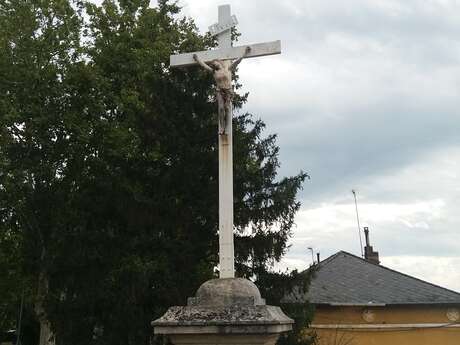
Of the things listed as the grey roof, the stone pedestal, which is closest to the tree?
the stone pedestal

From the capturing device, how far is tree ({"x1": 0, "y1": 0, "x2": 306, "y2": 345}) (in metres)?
10.9

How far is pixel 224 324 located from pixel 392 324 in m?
15.0

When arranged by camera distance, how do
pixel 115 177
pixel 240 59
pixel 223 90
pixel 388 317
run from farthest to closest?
pixel 388 317 < pixel 115 177 < pixel 240 59 < pixel 223 90

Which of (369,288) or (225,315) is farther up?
(369,288)

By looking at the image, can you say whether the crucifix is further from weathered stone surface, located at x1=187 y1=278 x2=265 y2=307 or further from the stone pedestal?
the stone pedestal

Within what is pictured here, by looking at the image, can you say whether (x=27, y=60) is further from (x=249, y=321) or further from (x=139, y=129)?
(x=249, y=321)

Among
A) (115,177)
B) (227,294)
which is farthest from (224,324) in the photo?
(115,177)

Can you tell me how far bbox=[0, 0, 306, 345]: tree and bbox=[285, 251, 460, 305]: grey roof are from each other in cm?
681

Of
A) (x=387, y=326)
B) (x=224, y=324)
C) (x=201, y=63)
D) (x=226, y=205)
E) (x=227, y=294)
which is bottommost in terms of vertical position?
(x=387, y=326)

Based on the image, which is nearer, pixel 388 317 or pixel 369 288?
pixel 388 317

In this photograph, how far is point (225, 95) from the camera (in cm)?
577

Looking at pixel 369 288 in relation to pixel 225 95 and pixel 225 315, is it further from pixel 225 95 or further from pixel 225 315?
pixel 225 315

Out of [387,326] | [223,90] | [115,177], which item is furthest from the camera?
[387,326]

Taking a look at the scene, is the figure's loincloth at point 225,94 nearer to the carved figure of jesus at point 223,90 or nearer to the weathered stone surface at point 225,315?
the carved figure of jesus at point 223,90
